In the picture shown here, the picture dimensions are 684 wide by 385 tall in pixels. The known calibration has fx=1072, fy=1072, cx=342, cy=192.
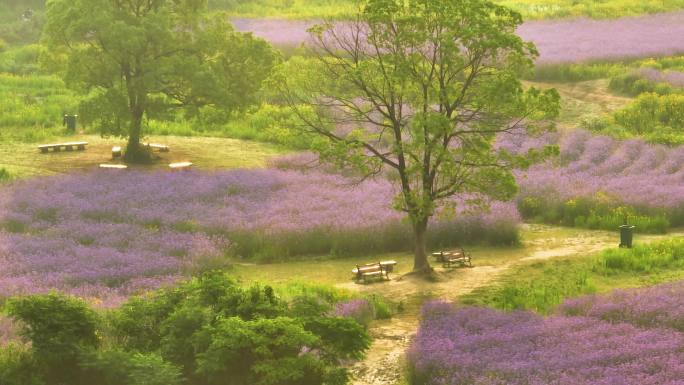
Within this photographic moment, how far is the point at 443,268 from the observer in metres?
26.4

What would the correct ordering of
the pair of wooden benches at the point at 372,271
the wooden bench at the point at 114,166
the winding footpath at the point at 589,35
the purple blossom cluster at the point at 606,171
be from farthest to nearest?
the winding footpath at the point at 589,35 < the wooden bench at the point at 114,166 < the purple blossom cluster at the point at 606,171 < the pair of wooden benches at the point at 372,271

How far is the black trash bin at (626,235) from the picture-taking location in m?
27.3

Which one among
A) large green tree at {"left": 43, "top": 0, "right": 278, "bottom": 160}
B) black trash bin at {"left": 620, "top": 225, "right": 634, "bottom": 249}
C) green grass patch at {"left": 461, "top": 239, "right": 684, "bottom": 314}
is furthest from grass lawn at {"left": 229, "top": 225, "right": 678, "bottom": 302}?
large green tree at {"left": 43, "top": 0, "right": 278, "bottom": 160}

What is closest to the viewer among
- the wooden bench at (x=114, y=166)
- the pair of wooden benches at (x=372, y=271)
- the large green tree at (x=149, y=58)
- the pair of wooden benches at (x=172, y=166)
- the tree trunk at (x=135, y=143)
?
the pair of wooden benches at (x=372, y=271)

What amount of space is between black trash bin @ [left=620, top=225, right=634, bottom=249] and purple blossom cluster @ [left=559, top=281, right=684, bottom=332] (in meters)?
6.51

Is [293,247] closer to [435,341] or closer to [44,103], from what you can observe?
[435,341]

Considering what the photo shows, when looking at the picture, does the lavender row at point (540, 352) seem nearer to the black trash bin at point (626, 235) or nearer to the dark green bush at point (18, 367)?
the dark green bush at point (18, 367)

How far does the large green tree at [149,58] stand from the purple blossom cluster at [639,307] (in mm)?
18039

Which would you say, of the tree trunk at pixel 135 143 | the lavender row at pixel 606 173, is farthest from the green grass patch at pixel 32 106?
the lavender row at pixel 606 173

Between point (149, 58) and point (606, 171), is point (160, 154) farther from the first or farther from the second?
point (606, 171)

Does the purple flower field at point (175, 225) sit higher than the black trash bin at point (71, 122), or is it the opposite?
the black trash bin at point (71, 122)

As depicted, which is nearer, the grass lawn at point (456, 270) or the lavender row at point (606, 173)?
the grass lawn at point (456, 270)

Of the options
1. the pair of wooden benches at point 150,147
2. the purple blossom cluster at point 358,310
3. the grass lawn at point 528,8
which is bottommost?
the purple blossom cluster at point 358,310

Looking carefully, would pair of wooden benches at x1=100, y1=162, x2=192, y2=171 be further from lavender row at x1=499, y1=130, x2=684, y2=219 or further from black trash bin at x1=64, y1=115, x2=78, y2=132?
lavender row at x1=499, y1=130, x2=684, y2=219
